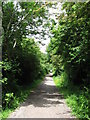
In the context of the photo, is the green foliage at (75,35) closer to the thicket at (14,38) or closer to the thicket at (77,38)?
the thicket at (77,38)

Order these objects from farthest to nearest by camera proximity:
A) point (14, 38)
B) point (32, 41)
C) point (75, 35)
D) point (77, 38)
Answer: point (32, 41)
point (14, 38)
point (77, 38)
point (75, 35)

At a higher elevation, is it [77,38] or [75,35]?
[75,35]

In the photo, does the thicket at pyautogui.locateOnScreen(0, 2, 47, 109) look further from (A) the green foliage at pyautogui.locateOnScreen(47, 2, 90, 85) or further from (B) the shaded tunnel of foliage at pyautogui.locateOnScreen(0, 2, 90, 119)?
(A) the green foliage at pyautogui.locateOnScreen(47, 2, 90, 85)

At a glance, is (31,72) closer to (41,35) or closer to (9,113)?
(41,35)

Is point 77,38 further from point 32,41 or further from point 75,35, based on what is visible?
point 32,41

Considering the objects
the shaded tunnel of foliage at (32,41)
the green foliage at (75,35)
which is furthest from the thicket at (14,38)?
the green foliage at (75,35)

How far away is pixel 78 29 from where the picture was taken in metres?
9.44

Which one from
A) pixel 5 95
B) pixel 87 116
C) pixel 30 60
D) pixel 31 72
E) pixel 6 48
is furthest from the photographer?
pixel 31 72

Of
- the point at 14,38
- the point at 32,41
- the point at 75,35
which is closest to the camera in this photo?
the point at 75,35

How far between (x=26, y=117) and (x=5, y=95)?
2.19 metres

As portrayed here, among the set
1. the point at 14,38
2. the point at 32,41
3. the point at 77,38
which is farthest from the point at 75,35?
the point at 32,41

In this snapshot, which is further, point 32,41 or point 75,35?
point 32,41

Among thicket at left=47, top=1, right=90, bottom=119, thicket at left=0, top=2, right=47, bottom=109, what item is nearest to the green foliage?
thicket at left=47, top=1, right=90, bottom=119

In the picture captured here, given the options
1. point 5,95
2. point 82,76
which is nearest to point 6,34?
point 5,95
